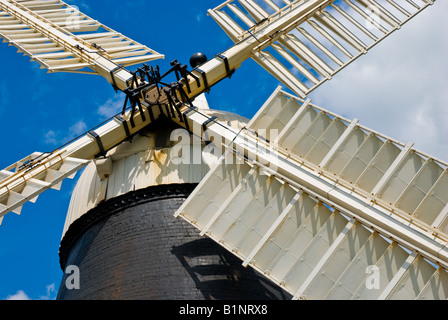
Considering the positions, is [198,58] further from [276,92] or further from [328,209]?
[328,209]

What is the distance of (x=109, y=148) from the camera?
13.6m

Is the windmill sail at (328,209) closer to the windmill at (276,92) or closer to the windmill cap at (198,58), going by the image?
the windmill at (276,92)

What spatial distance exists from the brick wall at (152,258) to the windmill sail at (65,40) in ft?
11.1

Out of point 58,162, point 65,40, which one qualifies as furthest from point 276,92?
point 65,40

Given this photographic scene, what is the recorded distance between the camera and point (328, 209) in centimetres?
1142

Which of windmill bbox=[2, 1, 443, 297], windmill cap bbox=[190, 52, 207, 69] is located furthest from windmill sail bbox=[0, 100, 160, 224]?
windmill cap bbox=[190, 52, 207, 69]

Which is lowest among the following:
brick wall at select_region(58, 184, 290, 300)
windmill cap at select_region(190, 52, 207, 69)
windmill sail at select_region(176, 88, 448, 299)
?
brick wall at select_region(58, 184, 290, 300)

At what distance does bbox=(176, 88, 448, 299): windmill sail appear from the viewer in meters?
10.5

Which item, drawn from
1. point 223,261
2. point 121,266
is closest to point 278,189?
point 223,261

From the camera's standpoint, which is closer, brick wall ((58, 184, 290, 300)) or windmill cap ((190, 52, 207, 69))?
brick wall ((58, 184, 290, 300))

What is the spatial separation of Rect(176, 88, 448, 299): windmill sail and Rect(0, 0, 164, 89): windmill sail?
459cm

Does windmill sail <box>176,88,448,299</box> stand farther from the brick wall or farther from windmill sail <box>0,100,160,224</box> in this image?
windmill sail <box>0,100,160,224</box>

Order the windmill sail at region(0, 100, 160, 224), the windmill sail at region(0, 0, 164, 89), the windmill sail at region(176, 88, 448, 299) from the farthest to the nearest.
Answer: the windmill sail at region(0, 0, 164, 89) < the windmill sail at region(0, 100, 160, 224) < the windmill sail at region(176, 88, 448, 299)

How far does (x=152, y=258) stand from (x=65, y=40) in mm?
7311
